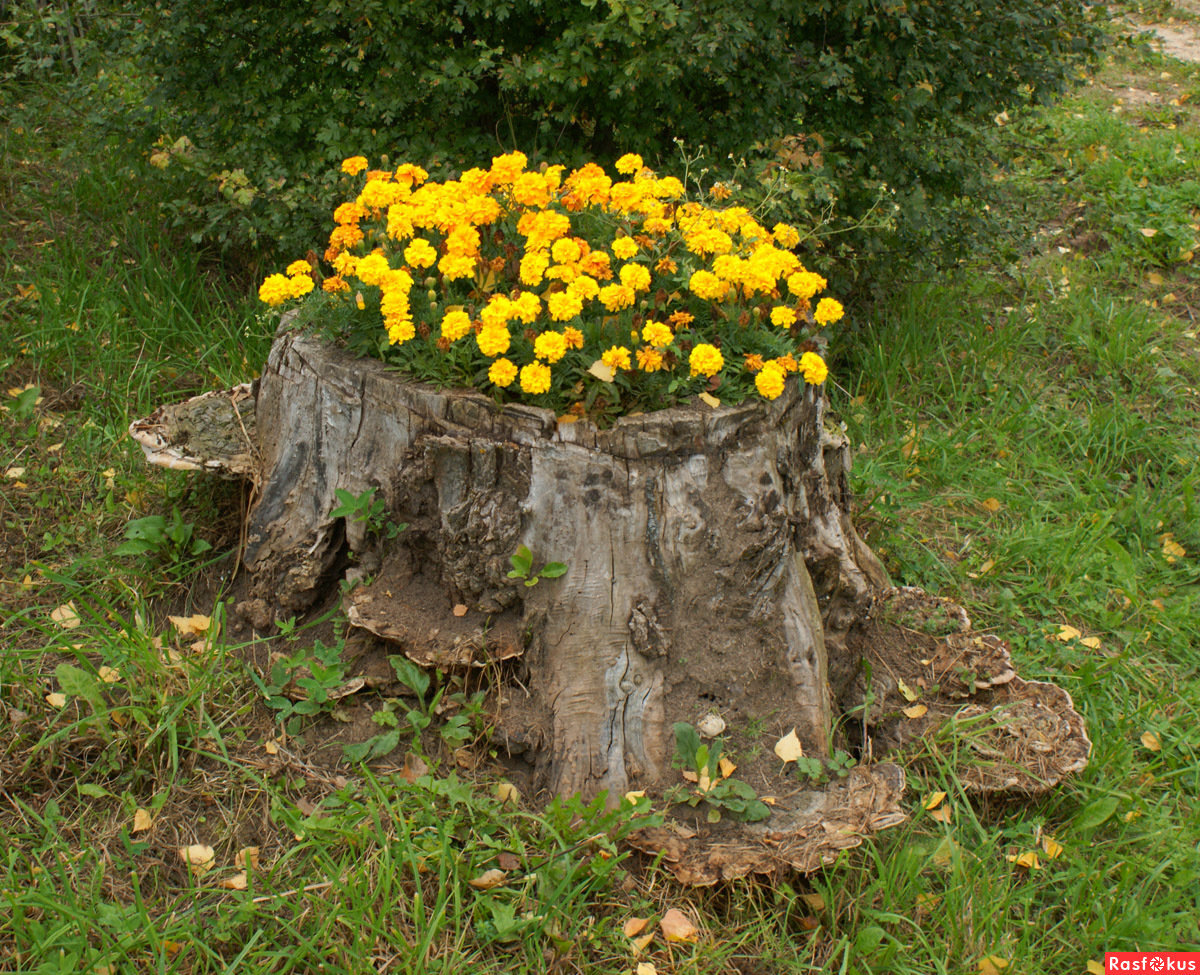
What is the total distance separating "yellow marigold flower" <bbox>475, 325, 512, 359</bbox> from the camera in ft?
7.69

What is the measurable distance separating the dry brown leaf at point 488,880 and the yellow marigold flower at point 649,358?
1.22 m

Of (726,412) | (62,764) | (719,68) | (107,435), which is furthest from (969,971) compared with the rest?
(107,435)

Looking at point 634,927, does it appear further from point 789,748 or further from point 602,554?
point 602,554

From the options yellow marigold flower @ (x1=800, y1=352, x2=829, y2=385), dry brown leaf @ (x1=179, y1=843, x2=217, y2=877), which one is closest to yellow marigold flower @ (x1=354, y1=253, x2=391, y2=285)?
yellow marigold flower @ (x1=800, y1=352, x2=829, y2=385)

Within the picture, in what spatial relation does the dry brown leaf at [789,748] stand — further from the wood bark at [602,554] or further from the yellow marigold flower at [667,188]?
the yellow marigold flower at [667,188]

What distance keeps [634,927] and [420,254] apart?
171 cm

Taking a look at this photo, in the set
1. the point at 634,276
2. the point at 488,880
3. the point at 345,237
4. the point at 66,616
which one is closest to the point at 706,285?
the point at 634,276

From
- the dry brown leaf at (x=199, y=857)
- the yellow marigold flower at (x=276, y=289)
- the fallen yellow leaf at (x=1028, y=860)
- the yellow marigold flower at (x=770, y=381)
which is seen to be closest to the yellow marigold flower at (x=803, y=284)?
the yellow marigold flower at (x=770, y=381)

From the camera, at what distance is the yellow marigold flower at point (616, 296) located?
8.09 feet

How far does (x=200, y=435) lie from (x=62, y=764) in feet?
3.52

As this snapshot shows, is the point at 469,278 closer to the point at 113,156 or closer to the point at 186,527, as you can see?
the point at 186,527

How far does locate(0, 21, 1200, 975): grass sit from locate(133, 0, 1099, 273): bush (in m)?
0.54

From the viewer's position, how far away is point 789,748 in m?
2.47

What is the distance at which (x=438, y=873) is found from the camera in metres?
2.20
